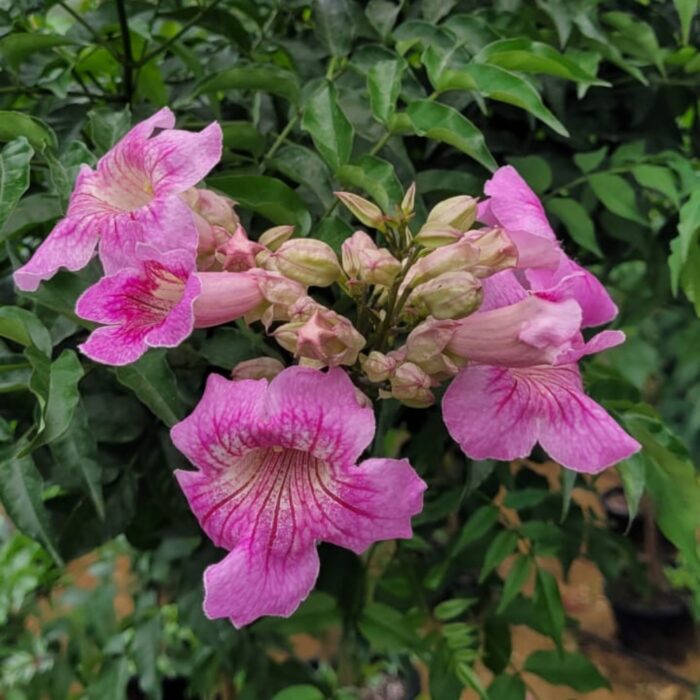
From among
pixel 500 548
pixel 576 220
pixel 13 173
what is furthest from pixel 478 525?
pixel 13 173

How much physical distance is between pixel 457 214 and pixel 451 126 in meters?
0.09

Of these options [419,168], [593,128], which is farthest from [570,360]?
[593,128]

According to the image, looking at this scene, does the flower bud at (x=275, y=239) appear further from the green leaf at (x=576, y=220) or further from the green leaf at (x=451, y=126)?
the green leaf at (x=576, y=220)

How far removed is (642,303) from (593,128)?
0.19 metres

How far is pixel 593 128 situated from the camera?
776 mm

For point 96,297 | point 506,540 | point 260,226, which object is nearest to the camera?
point 96,297

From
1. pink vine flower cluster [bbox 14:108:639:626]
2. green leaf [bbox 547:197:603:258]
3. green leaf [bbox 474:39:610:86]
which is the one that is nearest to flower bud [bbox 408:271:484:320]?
pink vine flower cluster [bbox 14:108:639:626]

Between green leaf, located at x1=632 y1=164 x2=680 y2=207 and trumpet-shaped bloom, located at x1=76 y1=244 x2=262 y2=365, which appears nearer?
trumpet-shaped bloom, located at x1=76 y1=244 x2=262 y2=365

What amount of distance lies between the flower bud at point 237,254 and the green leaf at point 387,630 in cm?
51

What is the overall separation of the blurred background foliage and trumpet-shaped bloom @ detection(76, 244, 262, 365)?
0.07 m

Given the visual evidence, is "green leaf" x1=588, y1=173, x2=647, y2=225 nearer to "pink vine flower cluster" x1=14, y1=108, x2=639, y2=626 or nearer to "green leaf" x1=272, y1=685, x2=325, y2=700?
"pink vine flower cluster" x1=14, y1=108, x2=639, y2=626

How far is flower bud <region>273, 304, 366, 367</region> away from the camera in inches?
14.5

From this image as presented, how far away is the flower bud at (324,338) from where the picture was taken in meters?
0.37

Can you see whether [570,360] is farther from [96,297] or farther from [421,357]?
[96,297]
